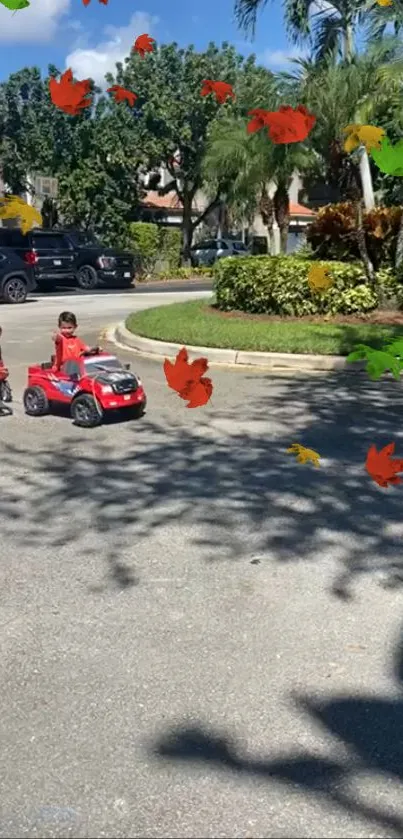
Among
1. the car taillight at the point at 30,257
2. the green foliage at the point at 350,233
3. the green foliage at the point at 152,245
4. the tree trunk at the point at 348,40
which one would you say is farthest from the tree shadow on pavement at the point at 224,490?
the green foliage at the point at 152,245

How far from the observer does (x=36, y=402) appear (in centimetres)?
877

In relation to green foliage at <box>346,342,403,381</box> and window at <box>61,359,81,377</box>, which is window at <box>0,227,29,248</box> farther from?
green foliage at <box>346,342,403,381</box>

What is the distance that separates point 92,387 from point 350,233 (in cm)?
1078

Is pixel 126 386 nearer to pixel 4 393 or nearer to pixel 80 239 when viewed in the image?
pixel 4 393

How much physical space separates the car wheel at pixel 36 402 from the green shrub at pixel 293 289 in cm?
763

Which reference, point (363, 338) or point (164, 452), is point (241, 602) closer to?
point (164, 452)

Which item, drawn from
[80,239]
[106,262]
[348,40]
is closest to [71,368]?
[348,40]

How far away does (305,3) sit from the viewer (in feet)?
77.4

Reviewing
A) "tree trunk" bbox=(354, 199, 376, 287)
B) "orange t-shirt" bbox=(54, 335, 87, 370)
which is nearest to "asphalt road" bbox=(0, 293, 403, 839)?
"orange t-shirt" bbox=(54, 335, 87, 370)

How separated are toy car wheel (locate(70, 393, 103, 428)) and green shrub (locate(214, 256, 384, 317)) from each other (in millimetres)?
7874

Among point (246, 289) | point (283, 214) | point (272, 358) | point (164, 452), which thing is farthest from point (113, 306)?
point (164, 452)

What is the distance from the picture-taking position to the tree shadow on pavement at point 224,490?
523 centimetres

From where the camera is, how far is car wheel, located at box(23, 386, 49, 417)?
28.5 feet

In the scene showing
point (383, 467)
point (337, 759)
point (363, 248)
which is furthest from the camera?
point (363, 248)
